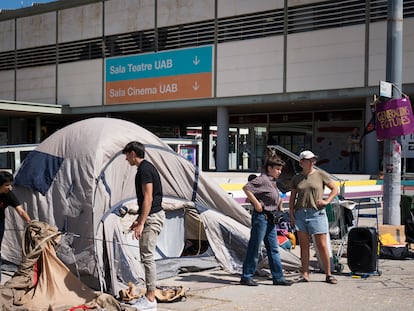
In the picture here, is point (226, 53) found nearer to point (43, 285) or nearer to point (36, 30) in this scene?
point (36, 30)

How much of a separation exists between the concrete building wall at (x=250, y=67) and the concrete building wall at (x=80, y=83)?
794 cm

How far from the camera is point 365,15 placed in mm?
22078

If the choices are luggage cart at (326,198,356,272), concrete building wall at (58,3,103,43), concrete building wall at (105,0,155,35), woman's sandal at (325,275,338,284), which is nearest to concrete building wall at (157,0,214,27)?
concrete building wall at (105,0,155,35)

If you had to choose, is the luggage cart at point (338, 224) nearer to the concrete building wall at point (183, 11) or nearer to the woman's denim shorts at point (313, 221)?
the woman's denim shorts at point (313, 221)

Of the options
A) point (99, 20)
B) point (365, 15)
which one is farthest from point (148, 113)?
point (365, 15)

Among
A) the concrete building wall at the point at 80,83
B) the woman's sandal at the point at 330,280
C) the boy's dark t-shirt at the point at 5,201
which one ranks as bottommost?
the woman's sandal at the point at 330,280

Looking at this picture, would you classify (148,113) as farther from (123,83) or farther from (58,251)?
(58,251)

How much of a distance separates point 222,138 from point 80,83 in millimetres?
9525

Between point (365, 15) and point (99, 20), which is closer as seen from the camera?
point (365, 15)

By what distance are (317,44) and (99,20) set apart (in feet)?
41.4

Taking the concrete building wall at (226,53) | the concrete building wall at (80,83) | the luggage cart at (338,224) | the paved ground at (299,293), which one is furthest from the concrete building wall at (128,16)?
the paved ground at (299,293)

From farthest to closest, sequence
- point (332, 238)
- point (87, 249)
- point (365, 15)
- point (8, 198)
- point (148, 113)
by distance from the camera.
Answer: point (148, 113), point (365, 15), point (332, 238), point (87, 249), point (8, 198)

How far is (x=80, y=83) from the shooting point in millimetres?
31453

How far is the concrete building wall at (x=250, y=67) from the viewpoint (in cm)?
2452
